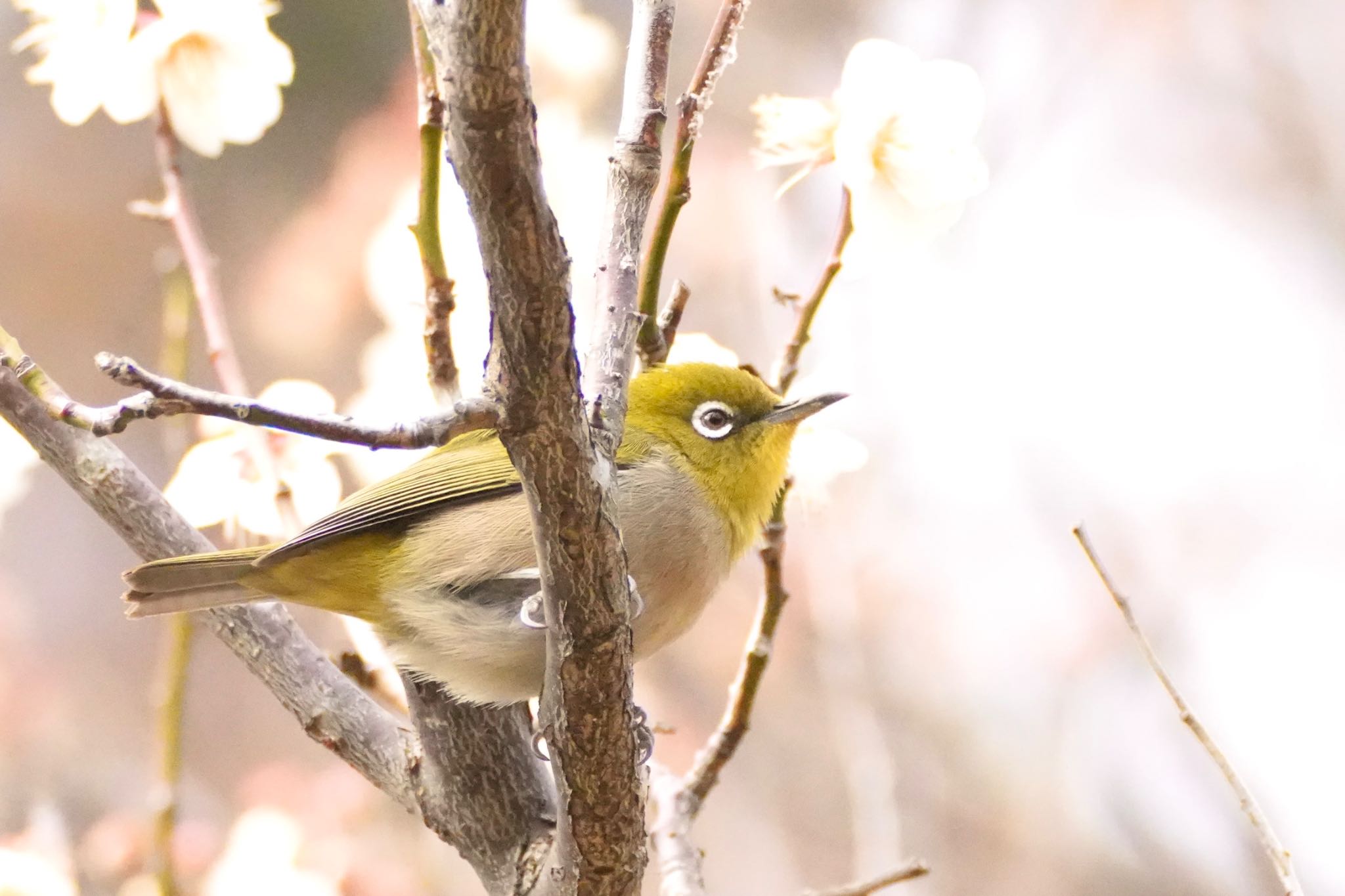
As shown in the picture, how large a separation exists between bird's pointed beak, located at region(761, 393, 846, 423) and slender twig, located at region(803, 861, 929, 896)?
0.74 metres

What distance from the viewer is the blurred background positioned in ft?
11.6

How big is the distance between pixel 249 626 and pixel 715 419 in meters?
0.86

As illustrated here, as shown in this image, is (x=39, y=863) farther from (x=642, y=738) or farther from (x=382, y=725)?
(x=642, y=738)

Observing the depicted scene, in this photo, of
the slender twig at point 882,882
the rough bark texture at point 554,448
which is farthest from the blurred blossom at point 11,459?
the slender twig at point 882,882

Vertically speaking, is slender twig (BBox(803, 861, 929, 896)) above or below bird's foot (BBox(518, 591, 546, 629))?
below

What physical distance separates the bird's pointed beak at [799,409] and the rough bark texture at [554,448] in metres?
0.82

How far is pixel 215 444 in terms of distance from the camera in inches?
76.3

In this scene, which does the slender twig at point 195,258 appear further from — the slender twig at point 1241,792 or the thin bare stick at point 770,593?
the slender twig at point 1241,792

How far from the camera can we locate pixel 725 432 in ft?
6.89

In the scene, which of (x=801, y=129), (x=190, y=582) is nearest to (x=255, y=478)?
(x=190, y=582)

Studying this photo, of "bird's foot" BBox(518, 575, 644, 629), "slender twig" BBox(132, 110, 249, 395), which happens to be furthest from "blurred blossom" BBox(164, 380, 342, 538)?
"bird's foot" BBox(518, 575, 644, 629)

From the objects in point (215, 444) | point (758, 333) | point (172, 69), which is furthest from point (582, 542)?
point (758, 333)

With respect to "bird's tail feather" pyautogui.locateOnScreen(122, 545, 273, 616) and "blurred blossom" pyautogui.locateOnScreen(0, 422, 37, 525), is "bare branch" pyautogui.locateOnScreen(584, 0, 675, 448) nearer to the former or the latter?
"bird's tail feather" pyautogui.locateOnScreen(122, 545, 273, 616)

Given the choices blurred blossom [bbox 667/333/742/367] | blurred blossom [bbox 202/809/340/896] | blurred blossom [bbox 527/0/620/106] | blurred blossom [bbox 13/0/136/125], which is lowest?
blurred blossom [bbox 202/809/340/896]
